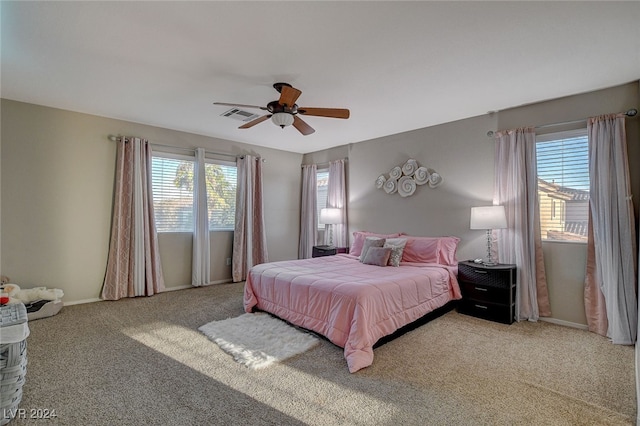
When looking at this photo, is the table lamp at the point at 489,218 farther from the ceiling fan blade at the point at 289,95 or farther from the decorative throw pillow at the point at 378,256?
the ceiling fan blade at the point at 289,95

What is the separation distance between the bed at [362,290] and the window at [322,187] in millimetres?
2121

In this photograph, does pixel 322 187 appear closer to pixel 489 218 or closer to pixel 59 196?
pixel 489 218

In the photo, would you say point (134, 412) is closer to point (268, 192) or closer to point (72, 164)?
point (72, 164)

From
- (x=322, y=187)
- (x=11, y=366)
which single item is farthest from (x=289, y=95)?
(x=322, y=187)

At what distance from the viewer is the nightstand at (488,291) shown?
3.32 metres

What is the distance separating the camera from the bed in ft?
8.35

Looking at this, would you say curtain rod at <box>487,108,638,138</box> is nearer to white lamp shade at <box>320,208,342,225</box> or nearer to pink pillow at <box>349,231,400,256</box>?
pink pillow at <box>349,231,400,256</box>

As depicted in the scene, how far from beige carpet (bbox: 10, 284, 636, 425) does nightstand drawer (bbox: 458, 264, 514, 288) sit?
1.59ft

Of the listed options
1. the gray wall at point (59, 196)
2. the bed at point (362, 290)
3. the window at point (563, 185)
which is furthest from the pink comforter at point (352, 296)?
the gray wall at point (59, 196)

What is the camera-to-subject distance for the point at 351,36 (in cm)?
228

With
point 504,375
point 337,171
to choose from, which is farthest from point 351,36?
point 337,171

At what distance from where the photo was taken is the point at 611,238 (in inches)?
116

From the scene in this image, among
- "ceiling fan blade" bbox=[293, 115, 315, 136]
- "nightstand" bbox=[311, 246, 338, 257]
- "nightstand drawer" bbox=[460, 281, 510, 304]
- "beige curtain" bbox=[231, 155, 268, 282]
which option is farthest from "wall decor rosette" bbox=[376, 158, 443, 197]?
"beige curtain" bbox=[231, 155, 268, 282]

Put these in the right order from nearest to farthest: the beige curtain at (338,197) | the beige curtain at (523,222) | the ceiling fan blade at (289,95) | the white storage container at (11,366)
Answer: the white storage container at (11,366)
the ceiling fan blade at (289,95)
the beige curtain at (523,222)
the beige curtain at (338,197)
